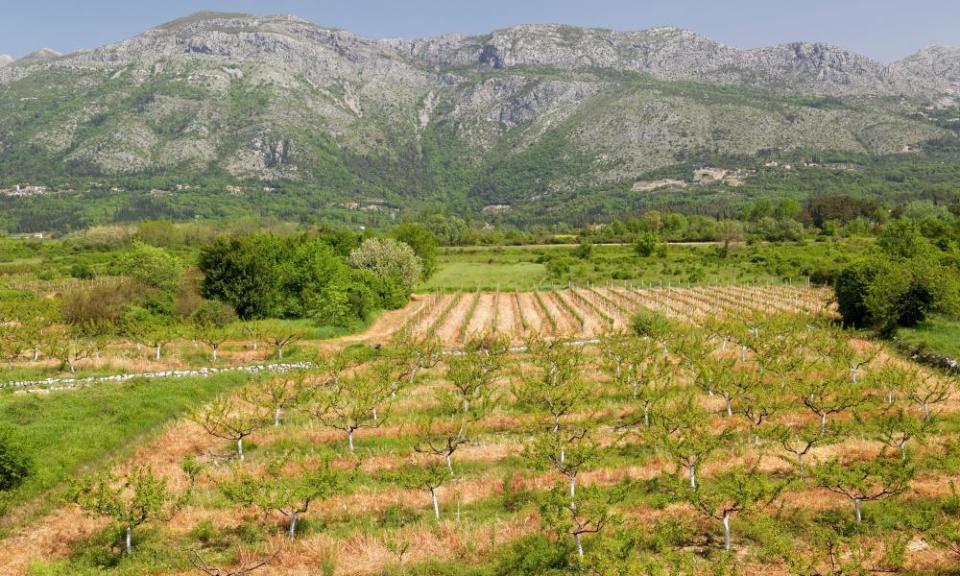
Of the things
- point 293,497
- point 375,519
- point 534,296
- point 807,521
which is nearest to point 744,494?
point 807,521

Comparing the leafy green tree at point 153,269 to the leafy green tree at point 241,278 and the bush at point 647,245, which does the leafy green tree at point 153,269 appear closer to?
the leafy green tree at point 241,278

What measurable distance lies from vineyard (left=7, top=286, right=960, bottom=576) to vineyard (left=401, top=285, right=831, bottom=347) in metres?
19.8

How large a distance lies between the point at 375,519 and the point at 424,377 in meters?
19.2

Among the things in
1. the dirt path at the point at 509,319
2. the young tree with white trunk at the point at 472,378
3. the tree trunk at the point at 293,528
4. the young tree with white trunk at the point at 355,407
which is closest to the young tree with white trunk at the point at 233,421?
the young tree with white trunk at the point at 355,407

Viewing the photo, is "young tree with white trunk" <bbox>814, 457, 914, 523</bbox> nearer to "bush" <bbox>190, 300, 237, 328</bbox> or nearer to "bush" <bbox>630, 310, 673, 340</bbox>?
"bush" <bbox>630, 310, 673, 340</bbox>

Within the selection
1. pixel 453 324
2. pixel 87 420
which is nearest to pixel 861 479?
pixel 87 420

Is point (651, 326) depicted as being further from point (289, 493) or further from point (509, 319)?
point (289, 493)

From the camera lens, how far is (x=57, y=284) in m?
85.8

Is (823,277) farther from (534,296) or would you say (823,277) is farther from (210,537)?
(210,537)

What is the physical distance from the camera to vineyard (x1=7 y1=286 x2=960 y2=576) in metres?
15.0

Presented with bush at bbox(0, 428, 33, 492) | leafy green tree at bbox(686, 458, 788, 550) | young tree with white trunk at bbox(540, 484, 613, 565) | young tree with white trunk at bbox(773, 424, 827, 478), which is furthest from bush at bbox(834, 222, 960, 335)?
bush at bbox(0, 428, 33, 492)

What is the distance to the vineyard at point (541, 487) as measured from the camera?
1499cm

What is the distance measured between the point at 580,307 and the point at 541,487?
160 feet

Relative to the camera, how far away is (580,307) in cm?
6700
